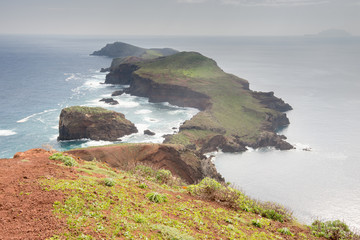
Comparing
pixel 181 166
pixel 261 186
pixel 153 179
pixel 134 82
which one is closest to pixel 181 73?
pixel 134 82

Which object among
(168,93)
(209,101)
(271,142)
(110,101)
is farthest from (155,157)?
(168,93)

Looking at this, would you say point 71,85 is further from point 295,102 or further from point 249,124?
point 295,102

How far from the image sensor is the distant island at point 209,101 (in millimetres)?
97188

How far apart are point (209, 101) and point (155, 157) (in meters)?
88.2

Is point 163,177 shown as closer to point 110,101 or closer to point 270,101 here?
point 110,101

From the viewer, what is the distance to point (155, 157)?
44.9 metres

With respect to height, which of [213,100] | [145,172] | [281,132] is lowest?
[281,132]

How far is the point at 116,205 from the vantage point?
43.4 ft

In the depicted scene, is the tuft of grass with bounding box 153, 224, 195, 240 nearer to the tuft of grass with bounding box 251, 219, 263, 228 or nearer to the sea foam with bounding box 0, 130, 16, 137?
the tuft of grass with bounding box 251, 219, 263, 228

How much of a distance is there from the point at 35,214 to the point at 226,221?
33.1 ft

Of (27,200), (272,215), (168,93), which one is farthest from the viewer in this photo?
(168,93)

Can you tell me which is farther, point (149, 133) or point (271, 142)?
point (271, 142)

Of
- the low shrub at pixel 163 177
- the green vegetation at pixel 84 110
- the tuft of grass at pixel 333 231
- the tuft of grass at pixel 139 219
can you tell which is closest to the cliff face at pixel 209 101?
the green vegetation at pixel 84 110

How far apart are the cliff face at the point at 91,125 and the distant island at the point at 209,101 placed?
21.4 m
